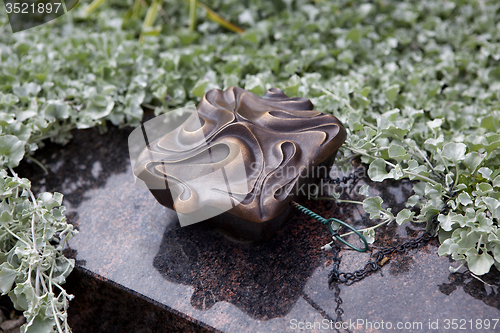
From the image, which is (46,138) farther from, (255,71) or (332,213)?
(332,213)

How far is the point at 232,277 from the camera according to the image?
1174 mm

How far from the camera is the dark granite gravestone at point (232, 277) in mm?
1059

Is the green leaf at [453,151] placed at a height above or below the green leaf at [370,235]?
above

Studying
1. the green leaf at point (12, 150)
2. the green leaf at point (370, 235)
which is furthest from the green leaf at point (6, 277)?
the green leaf at point (370, 235)

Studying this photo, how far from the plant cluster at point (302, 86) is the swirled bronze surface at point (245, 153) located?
20cm

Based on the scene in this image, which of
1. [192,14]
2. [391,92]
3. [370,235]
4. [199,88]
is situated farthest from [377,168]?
[192,14]

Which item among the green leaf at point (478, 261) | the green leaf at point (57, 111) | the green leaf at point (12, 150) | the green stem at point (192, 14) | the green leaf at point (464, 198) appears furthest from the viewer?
the green stem at point (192, 14)

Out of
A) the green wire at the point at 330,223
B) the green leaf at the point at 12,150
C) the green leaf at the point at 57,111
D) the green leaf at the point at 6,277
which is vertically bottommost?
the green leaf at the point at 6,277

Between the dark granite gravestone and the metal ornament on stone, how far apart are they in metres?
0.10

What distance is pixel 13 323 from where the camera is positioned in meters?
1.52

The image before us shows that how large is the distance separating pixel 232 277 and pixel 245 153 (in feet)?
1.20

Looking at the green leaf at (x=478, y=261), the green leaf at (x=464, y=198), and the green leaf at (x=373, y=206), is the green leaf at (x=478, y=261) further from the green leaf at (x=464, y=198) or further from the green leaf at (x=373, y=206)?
the green leaf at (x=373, y=206)

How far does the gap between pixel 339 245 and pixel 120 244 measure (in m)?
0.70

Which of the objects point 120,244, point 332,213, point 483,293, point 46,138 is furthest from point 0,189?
point 483,293
